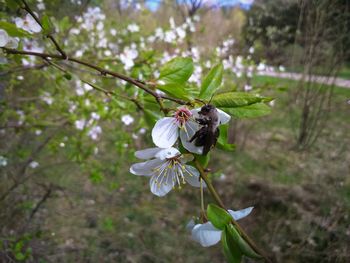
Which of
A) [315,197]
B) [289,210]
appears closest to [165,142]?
[289,210]

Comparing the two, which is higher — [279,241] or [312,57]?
[312,57]

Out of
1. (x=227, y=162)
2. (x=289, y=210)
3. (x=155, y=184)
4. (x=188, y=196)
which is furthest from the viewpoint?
(x=227, y=162)

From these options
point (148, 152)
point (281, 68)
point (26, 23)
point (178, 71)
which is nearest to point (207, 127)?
point (148, 152)

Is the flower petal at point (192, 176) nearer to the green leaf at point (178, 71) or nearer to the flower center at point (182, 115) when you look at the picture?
the flower center at point (182, 115)

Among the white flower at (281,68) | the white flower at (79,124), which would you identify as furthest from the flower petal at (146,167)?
the white flower at (281,68)

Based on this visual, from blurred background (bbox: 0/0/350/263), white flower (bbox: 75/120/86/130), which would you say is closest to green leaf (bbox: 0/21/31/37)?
blurred background (bbox: 0/0/350/263)

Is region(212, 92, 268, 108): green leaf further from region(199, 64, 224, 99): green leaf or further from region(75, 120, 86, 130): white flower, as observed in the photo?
region(75, 120, 86, 130): white flower

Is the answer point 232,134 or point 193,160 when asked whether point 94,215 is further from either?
point 193,160

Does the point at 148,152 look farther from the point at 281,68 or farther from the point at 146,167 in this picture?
the point at 281,68
